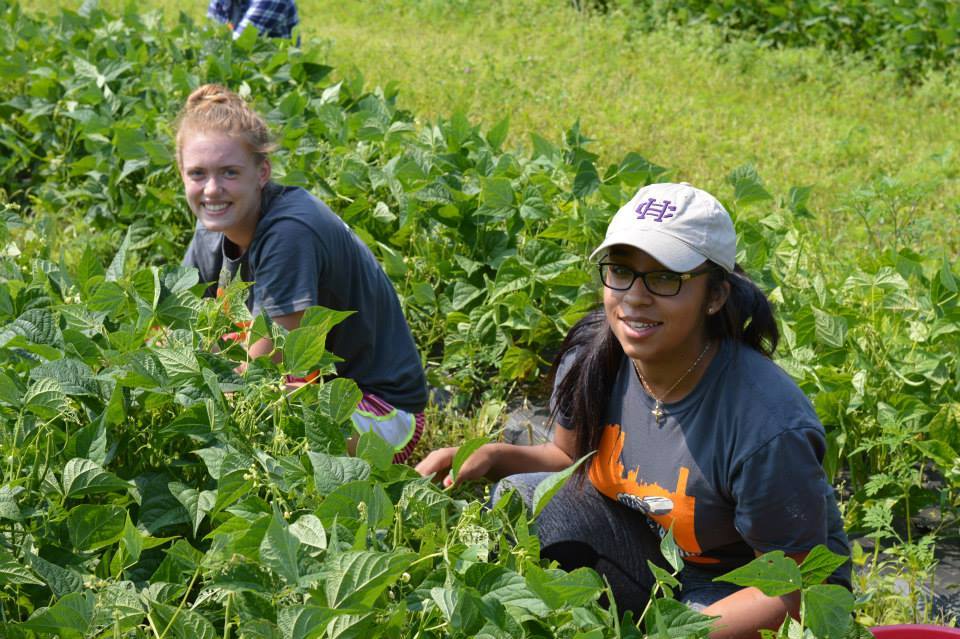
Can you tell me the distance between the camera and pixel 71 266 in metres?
4.74

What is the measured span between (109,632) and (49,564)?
0.18m

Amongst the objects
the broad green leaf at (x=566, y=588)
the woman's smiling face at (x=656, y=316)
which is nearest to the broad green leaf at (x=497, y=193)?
the woman's smiling face at (x=656, y=316)

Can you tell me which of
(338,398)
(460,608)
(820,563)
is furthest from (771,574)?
(338,398)

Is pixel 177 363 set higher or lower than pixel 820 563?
higher

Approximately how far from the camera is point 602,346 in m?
2.50

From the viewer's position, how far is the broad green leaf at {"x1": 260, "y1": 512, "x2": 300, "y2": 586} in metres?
1.50

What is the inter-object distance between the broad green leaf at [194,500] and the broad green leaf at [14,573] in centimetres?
25

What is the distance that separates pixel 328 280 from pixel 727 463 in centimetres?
130

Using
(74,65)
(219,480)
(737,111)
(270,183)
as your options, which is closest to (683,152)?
(737,111)

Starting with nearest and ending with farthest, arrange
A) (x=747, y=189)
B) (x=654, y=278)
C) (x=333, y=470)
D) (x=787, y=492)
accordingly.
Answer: (x=333, y=470) → (x=787, y=492) → (x=654, y=278) → (x=747, y=189)

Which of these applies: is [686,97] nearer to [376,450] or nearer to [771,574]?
[376,450]

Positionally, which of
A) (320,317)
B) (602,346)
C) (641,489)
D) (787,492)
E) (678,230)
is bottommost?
(641,489)

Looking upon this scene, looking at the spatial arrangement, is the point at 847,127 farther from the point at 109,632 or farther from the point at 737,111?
the point at 109,632

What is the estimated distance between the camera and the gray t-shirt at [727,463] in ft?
6.97
